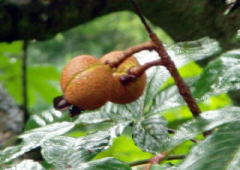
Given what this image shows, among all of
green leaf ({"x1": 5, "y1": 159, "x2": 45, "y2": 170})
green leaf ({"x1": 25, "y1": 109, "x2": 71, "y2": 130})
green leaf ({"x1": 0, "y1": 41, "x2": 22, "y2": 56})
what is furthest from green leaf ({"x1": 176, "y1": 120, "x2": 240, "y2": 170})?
green leaf ({"x1": 0, "y1": 41, "x2": 22, "y2": 56})

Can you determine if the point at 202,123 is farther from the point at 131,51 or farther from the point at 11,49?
the point at 11,49

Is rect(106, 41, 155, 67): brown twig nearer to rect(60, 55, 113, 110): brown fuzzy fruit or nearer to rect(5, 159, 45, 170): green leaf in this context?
rect(60, 55, 113, 110): brown fuzzy fruit

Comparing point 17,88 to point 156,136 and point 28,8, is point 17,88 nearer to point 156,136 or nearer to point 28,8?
point 28,8

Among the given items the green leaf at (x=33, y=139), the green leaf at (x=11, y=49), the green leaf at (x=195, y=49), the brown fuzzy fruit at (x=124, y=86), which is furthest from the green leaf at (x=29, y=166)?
the green leaf at (x=11, y=49)

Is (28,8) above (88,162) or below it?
above

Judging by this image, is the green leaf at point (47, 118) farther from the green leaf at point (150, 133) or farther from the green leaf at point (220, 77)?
the green leaf at point (220, 77)

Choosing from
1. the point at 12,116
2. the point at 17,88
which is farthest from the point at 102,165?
the point at 17,88
